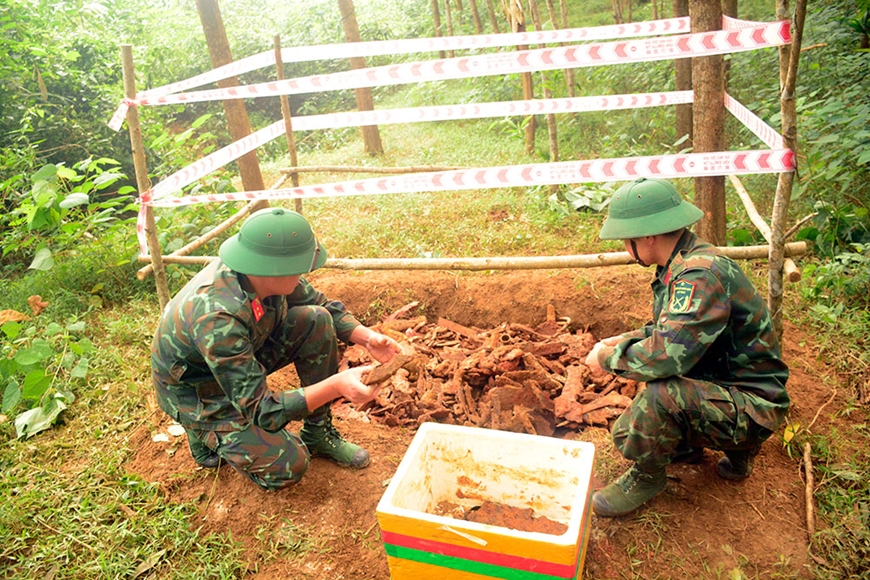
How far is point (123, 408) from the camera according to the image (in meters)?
3.83

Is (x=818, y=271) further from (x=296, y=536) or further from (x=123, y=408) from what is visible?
(x=123, y=408)

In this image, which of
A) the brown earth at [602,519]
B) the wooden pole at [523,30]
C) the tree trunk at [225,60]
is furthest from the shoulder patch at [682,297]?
the tree trunk at [225,60]

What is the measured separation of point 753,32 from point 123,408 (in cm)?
440

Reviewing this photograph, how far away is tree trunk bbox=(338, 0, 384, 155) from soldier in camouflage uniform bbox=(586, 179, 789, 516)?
7.37 metres

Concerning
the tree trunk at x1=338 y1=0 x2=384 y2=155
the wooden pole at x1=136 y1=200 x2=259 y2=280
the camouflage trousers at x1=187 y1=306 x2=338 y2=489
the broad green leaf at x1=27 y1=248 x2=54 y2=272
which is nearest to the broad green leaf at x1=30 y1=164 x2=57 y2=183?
the broad green leaf at x1=27 y1=248 x2=54 y2=272

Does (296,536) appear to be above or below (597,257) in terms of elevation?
below

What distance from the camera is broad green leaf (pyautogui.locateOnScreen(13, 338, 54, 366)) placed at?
373 centimetres

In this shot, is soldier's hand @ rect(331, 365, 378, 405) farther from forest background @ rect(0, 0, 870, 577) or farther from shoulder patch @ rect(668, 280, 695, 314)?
shoulder patch @ rect(668, 280, 695, 314)

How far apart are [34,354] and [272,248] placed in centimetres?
230

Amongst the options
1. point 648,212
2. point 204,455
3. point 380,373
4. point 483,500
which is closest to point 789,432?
point 648,212

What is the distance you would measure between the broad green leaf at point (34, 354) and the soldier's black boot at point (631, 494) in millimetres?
3455

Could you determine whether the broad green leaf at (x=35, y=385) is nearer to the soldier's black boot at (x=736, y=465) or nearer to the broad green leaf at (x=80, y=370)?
the broad green leaf at (x=80, y=370)

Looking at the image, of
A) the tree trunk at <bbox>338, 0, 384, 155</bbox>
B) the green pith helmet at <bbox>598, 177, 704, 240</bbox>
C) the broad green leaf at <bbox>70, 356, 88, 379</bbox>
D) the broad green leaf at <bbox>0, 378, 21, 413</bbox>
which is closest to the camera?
the green pith helmet at <bbox>598, 177, 704, 240</bbox>

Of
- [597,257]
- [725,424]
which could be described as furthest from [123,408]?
[725,424]
